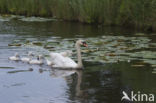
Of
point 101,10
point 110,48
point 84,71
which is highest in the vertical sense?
point 101,10

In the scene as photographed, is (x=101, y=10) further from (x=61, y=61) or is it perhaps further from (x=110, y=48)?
(x=61, y=61)

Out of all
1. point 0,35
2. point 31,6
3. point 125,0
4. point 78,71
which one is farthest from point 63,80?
point 31,6

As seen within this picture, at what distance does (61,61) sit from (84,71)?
2.65 ft

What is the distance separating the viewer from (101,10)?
22.0 meters

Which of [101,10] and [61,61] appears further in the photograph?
[101,10]

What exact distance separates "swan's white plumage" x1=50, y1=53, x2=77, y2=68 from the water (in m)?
0.22

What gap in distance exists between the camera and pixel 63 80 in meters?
10.7

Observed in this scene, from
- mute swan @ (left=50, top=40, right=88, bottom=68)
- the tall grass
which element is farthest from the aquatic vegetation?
the tall grass

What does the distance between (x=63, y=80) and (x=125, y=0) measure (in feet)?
35.0

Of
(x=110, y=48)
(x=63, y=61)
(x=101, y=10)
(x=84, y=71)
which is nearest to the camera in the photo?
(x=84, y=71)

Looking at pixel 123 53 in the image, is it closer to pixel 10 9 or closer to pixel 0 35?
pixel 0 35

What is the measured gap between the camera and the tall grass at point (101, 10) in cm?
1984

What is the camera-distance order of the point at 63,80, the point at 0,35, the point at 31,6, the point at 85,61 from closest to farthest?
the point at 63,80 → the point at 85,61 → the point at 0,35 → the point at 31,6

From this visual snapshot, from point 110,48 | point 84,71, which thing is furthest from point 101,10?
point 84,71
